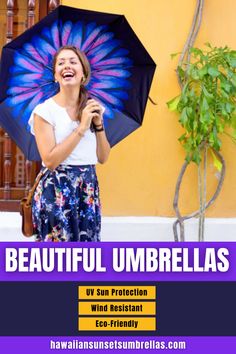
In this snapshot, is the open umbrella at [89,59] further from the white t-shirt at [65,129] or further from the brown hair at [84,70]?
the white t-shirt at [65,129]

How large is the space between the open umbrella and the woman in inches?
8.4

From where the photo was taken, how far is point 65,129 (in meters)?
2.58

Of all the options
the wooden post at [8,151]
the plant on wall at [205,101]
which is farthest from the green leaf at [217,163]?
the wooden post at [8,151]

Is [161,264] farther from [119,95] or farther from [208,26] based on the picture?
[208,26]

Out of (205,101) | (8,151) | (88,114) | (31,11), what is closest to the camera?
(88,114)

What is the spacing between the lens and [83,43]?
9.36 ft

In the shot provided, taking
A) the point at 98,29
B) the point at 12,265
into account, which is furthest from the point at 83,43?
the point at 12,265

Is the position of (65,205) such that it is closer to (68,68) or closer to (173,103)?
(68,68)

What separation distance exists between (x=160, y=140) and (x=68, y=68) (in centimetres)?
178

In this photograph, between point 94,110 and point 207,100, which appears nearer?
point 94,110

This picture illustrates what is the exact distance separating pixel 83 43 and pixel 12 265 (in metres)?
1.15

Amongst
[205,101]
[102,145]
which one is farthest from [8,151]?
[102,145]

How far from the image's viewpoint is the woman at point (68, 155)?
2545 millimetres

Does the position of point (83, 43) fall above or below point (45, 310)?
above
